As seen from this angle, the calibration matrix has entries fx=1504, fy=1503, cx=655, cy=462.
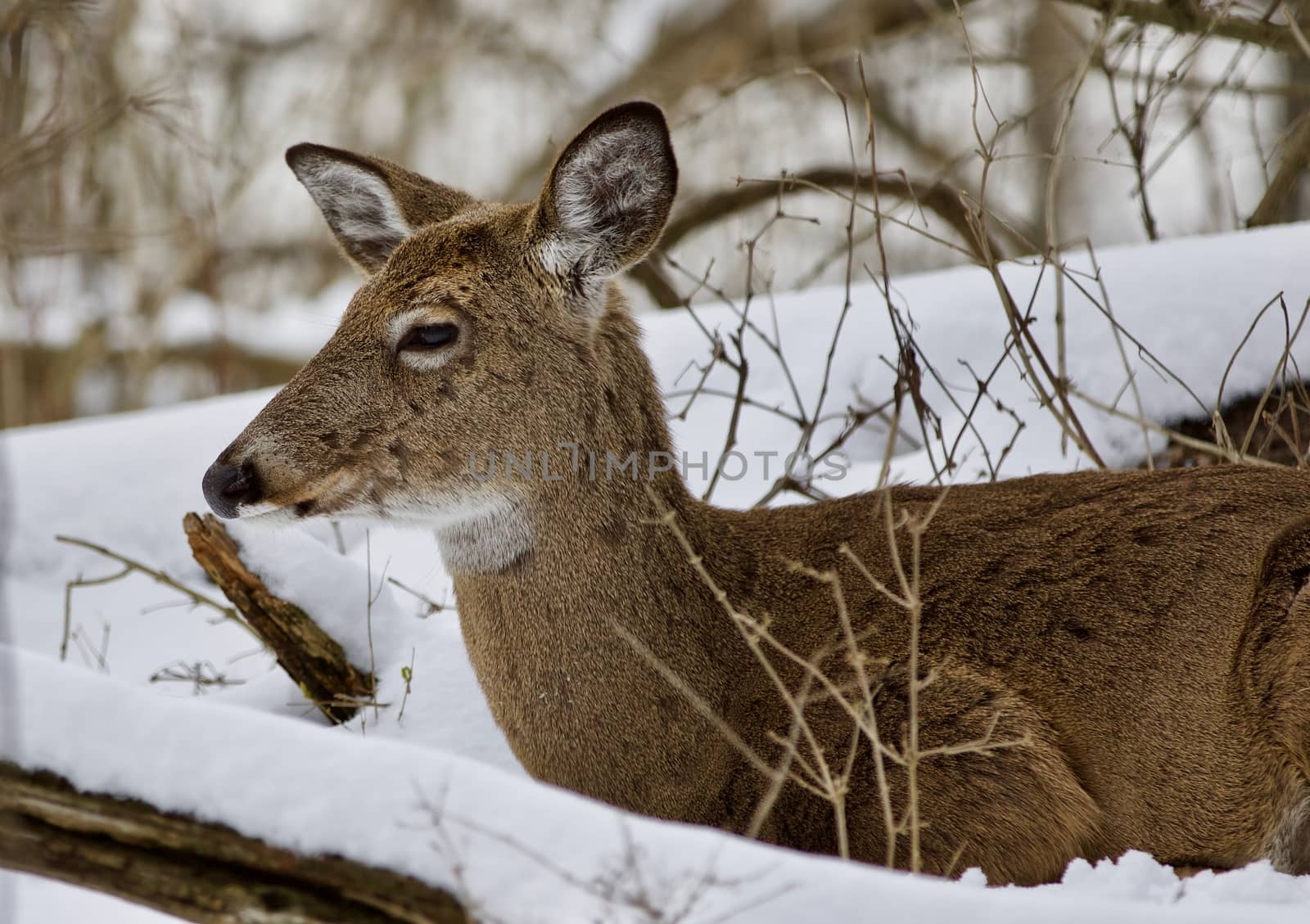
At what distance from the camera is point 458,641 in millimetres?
4617

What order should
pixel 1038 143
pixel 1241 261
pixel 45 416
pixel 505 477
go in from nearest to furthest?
1. pixel 505 477
2. pixel 1241 261
3. pixel 45 416
4. pixel 1038 143

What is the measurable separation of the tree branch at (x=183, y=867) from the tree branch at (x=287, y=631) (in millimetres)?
1571

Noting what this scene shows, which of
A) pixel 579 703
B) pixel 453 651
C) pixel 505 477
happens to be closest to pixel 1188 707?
pixel 579 703

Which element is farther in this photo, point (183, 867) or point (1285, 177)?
point (1285, 177)

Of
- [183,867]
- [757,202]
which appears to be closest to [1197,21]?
[757,202]

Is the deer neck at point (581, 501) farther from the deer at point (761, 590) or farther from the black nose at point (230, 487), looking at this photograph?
the black nose at point (230, 487)

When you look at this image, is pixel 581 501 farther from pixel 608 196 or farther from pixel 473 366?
pixel 608 196

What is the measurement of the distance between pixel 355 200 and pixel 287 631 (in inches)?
48.7

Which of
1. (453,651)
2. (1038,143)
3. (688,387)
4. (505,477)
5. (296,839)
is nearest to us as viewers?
(296,839)

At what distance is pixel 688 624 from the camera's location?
3.61 metres

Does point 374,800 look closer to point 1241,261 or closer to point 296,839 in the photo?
point 296,839

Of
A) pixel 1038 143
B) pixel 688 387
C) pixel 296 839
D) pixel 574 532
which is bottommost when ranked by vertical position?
pixel 296 839

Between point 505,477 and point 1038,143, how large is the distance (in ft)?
34.4

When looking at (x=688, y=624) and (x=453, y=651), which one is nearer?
(x=688, y=624)
